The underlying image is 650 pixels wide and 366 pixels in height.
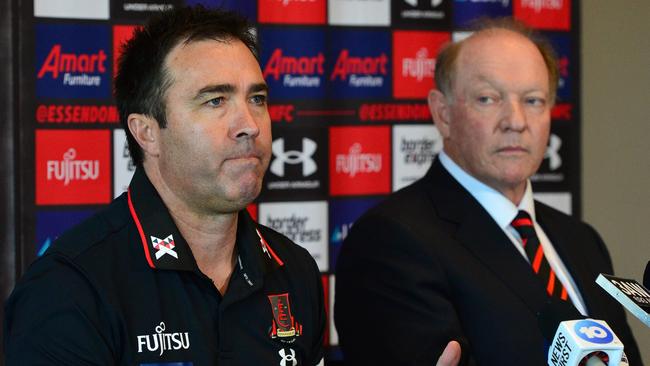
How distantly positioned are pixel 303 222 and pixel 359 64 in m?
0.60

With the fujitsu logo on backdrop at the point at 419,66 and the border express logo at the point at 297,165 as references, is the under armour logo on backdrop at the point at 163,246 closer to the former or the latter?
the border express logo at the point at 297,165

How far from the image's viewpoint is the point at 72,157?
10.2 ft

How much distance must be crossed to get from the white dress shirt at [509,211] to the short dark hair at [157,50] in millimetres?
836

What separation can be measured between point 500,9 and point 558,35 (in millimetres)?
264

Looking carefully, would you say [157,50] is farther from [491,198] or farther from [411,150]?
[411,150]

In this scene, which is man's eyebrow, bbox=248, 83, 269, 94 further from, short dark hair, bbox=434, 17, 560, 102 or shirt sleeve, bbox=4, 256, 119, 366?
short dark hair, bbox=434, 17, 560, 102

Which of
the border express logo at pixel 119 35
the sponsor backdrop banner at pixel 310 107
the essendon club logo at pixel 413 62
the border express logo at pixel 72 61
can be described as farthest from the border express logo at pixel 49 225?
the essendon club logo at pixel 413 62

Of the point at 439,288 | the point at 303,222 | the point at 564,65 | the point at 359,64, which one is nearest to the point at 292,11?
the point at 359,64

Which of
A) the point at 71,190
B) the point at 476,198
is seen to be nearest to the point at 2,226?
the point at 71,190

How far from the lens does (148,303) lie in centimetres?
190

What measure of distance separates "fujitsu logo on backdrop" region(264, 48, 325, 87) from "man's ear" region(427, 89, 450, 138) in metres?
0.68

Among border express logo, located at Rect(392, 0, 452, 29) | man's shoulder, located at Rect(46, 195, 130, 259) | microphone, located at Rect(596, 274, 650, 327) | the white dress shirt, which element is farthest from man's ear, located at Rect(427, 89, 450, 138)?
microphone, located at Rect(596, 274, 650, 327)

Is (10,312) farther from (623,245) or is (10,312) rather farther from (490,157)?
(623,245)

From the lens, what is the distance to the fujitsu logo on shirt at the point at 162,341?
186cm
